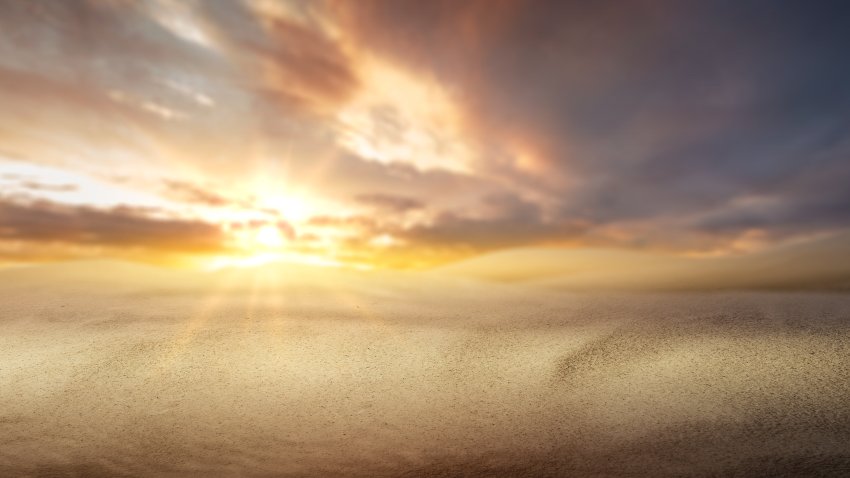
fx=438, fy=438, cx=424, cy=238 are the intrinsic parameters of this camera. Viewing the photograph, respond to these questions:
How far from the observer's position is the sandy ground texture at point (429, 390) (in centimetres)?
962

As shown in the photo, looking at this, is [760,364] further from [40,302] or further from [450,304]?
[40,302]

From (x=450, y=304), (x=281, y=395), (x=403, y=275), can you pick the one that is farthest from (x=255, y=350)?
(x=403, y=275)

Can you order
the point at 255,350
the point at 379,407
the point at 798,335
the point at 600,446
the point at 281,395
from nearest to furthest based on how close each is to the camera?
the point at 600,446, the point at 379,407, the point at 281,395, the point at 798,335, the point at 255,350

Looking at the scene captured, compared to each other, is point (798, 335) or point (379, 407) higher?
point (798, 335)

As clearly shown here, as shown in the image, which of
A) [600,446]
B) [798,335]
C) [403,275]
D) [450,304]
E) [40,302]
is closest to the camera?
[600,446]

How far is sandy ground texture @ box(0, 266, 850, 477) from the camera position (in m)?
9.62

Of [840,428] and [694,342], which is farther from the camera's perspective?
[694,342]

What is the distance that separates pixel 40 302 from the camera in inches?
910

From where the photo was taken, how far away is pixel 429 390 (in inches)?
530

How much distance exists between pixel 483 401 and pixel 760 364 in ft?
28.8

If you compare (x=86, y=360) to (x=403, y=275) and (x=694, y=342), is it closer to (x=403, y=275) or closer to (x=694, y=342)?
(x=694, y=342)

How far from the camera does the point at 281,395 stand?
526 inches

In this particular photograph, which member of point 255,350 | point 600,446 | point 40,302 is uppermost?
point 40,302

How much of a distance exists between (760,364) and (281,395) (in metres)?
14.8
